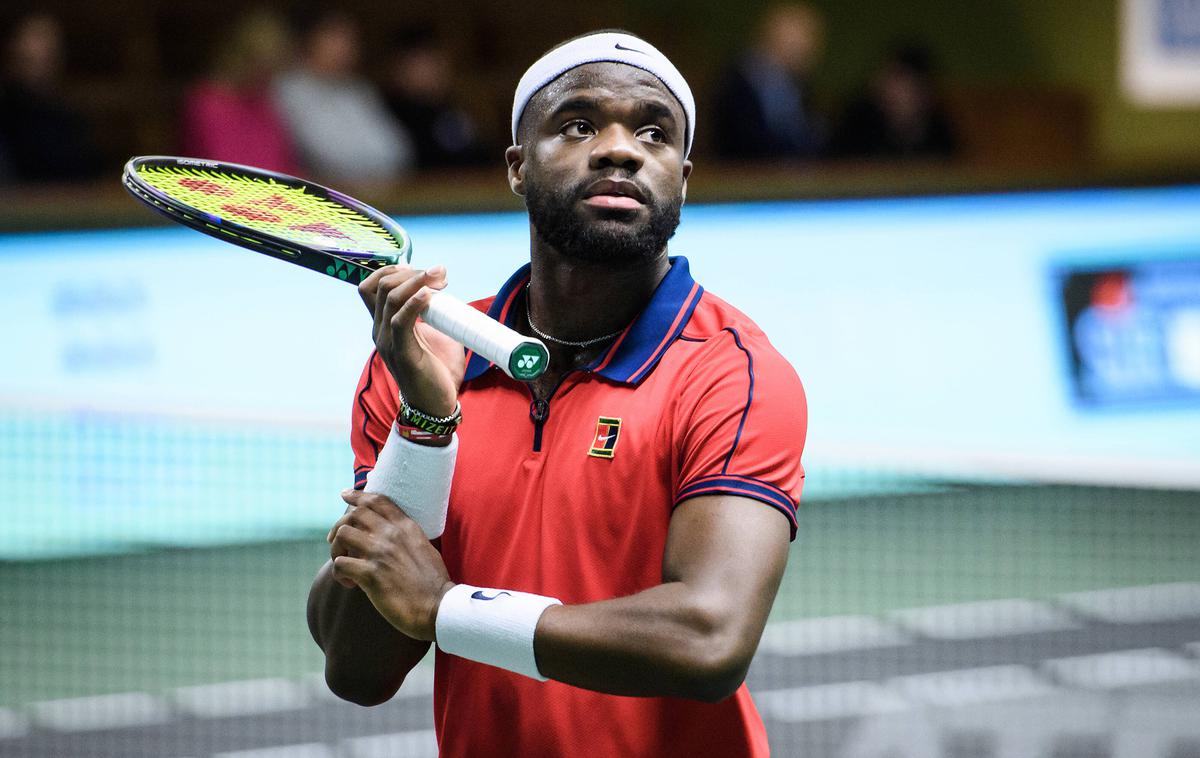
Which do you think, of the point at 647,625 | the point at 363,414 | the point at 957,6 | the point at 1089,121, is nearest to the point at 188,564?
the point at 363,414

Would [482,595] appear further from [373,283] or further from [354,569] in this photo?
[373,283]

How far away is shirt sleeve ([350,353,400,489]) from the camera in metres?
3.24

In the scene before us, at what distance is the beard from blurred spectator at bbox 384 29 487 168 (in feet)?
29.5

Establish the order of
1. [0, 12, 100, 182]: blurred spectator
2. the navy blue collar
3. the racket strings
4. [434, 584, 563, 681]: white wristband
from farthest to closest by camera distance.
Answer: [0, 12, 100, 182]: blurred spectator
the racket strings
the navy blue collar
[434, 584, 563, 681]: white wristband

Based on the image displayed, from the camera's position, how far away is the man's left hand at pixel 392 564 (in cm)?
291

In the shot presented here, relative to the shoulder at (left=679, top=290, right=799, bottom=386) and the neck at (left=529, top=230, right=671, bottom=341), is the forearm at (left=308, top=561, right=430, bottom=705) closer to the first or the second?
the neck at (left=529, top=230, right=671, bottom=341)

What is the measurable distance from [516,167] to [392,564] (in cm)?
85

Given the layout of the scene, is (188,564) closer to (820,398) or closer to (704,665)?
(820,398)

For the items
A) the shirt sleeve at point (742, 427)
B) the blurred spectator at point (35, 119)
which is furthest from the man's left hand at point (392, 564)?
the blurred spectator at point (35, 119)

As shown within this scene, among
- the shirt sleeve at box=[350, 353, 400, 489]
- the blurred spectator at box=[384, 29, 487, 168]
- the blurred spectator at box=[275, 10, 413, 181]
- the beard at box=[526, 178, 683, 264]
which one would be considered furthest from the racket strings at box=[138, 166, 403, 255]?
the blurred spectator at box=[384, 29, 487, 168]

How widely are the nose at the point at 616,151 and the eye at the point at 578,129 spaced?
37mm

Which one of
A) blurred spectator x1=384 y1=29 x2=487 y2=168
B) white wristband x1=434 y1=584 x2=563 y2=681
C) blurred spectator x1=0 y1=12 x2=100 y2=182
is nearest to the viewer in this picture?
white wristband x1=434 y1=584 x2=563 y2=681

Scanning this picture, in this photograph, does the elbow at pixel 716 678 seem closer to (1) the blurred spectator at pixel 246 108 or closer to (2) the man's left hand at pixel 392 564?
(2) the man's left hand at pixel 392 564

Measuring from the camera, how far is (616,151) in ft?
9.77
